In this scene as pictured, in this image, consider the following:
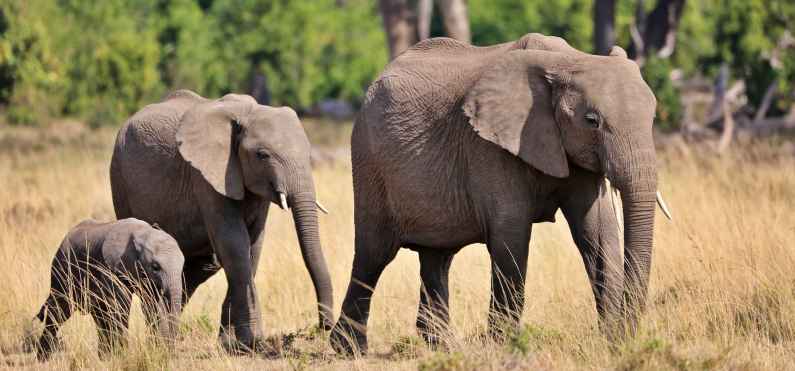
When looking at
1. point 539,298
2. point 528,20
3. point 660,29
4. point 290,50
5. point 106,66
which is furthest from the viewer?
point 528,20

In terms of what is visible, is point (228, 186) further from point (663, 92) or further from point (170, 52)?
point (170, 52)

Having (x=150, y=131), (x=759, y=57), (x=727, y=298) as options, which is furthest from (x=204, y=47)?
(x=727, y=298)

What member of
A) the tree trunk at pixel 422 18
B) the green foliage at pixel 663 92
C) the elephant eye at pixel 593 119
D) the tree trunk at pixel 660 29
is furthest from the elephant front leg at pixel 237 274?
the tree trunk at pixel 660 29

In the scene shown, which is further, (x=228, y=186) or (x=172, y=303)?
(x=228, y=186)

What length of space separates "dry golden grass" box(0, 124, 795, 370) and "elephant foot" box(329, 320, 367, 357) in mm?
96

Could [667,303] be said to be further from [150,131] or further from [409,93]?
[150,131]

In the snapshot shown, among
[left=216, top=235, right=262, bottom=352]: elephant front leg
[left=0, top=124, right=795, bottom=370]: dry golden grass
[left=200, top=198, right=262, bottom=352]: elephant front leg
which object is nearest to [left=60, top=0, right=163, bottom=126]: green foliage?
[left=0, top=124, right=795, bottom=370]: dry golden grass

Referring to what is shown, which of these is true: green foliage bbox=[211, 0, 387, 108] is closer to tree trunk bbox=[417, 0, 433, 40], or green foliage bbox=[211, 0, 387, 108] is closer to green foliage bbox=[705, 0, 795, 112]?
green foliage bbox=[705, 0, 795, 112]

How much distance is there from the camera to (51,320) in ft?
27.4

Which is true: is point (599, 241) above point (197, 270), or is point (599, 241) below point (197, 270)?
above

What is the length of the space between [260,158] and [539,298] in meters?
2.25

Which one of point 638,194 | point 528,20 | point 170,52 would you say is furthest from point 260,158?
point 528,20

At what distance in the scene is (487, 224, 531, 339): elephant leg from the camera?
24.5 feet

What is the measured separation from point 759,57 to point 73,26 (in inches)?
644
